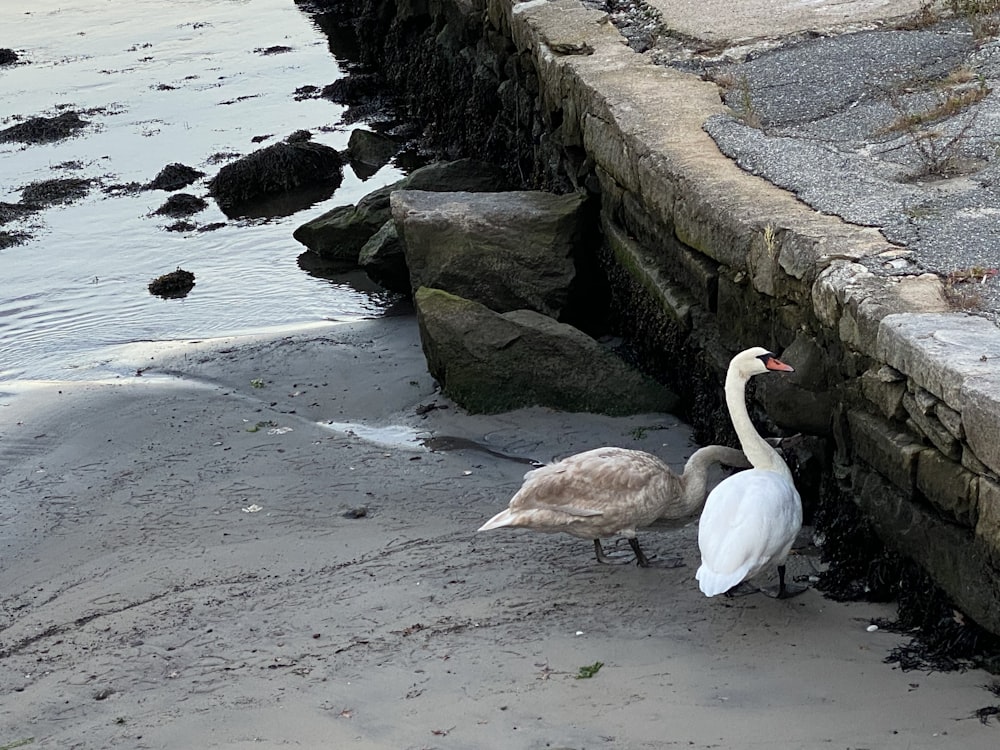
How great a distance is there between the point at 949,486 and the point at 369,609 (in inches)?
93.3

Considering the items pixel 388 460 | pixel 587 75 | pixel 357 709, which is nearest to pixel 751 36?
pixel 587 75

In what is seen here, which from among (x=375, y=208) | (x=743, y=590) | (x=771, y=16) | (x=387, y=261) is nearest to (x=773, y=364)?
(x=743, y=590)

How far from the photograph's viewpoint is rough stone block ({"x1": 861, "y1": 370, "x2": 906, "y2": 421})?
191 inches

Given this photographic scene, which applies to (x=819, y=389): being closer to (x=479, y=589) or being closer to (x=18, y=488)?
(x=479, y=589)

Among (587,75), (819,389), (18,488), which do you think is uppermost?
(587,75)

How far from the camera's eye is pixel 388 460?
7.15 metres

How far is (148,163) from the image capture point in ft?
50.0

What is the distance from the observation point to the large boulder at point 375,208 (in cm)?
1120

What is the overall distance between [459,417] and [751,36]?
3618mm

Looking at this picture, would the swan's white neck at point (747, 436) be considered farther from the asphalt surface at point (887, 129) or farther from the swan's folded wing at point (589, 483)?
the asphalt surface at point (887, 129)

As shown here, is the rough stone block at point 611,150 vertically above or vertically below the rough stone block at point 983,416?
above

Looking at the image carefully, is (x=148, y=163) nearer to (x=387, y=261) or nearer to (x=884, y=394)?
(x=387, y=261)

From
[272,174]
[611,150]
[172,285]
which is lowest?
[172,285]

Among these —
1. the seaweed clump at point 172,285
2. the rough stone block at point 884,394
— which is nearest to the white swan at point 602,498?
the rough stone block at point 884,394
